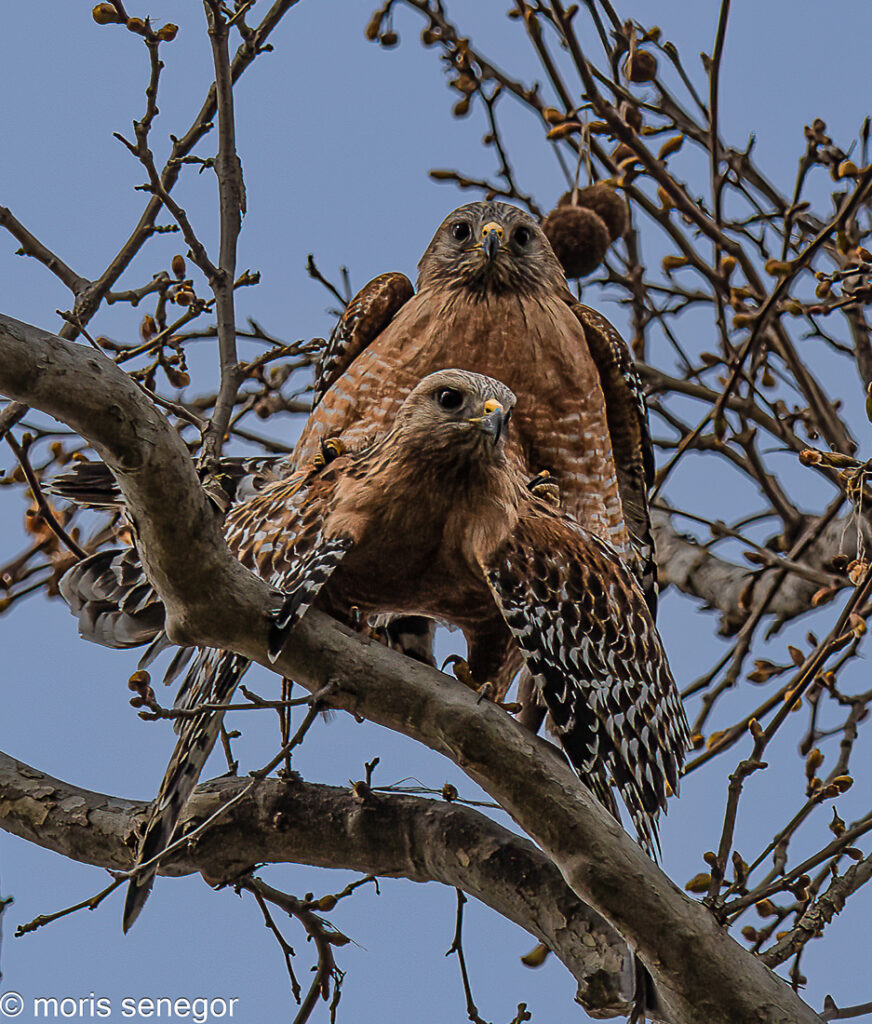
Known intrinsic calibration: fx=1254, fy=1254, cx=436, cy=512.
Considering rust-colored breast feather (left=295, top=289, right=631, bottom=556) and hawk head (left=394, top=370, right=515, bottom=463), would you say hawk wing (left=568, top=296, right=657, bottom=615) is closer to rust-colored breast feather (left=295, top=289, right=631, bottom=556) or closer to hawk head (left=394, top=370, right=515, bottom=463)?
rust-colored breast feather (left=295, top=289, right=631, bottom=556)

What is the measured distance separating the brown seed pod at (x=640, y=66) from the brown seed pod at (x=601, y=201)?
0.37 meters

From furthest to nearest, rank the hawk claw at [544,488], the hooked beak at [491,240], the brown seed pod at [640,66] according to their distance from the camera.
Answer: the brown seed pod at [640,66]
the hooked beak at [491,240]
the hawk claw at [544,488]

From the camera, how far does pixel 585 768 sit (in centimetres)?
265

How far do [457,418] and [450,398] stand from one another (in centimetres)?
9

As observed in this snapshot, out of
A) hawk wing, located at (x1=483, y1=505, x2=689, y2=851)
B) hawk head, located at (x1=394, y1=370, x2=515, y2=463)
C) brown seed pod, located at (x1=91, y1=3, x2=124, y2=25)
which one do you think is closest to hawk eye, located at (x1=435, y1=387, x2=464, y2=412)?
hawk head, located at (x1=394, y1=370, x2=515, y2=463)

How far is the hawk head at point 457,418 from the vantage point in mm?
2877

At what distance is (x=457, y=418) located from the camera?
2.93 metres

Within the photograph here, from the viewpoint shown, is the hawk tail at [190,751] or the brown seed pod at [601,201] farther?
the brown seed pod at [601,201]

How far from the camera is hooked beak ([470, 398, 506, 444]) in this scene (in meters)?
2.88

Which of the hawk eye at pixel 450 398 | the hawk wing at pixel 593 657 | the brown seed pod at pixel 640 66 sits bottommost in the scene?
the hawk wing at pixel 593 657

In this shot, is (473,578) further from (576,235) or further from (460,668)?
(576,235)

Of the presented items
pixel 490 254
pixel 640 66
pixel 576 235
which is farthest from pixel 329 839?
pixel 640 66

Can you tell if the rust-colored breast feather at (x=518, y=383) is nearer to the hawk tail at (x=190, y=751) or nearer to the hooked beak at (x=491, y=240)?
the hooked beak at (x=491, y=240)

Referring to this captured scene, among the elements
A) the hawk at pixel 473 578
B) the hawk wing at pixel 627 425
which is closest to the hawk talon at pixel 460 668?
the hawk at pixel 473 578
